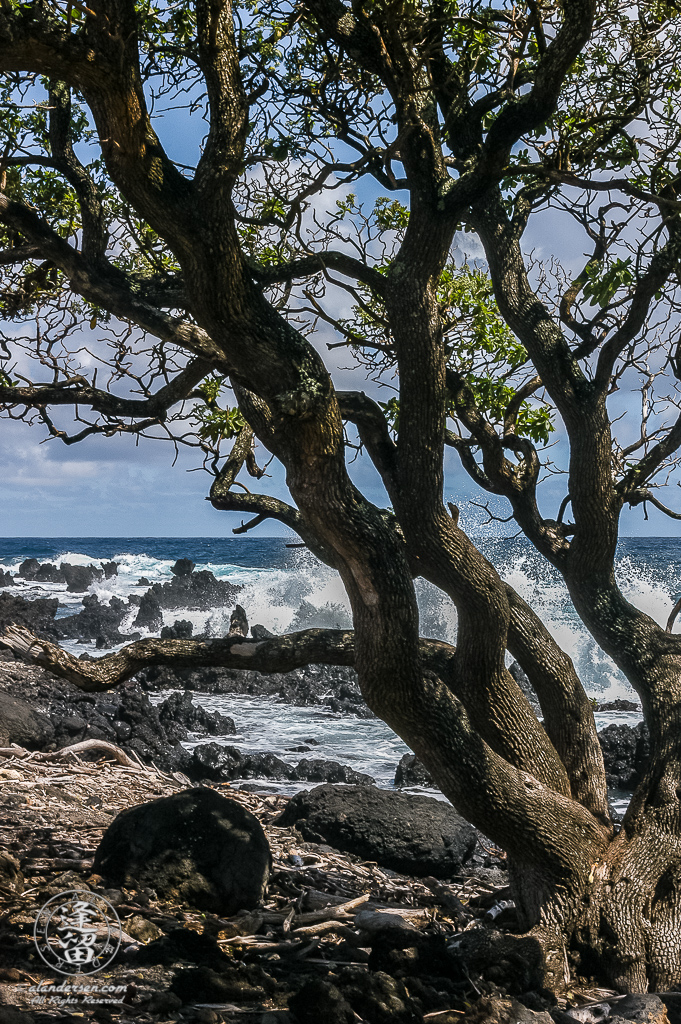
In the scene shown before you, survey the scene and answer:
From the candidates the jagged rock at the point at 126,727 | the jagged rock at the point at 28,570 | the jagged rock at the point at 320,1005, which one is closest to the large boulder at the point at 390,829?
the jagged rock at the point at 126,727

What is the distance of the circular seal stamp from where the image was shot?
136 inches

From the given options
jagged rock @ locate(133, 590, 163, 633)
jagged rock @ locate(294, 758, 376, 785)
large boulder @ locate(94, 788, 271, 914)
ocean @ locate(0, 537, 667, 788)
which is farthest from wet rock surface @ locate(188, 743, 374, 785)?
jagged rock @ locate(133, 590, 163, 633)

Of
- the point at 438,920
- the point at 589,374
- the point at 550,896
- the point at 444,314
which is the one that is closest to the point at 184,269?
the point at 444,314

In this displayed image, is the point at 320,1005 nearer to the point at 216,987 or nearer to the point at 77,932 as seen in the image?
the point at 216,987

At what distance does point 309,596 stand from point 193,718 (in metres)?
18.9

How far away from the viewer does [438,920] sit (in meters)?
4.97

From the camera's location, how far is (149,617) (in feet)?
85.8

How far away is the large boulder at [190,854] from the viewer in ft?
14.5

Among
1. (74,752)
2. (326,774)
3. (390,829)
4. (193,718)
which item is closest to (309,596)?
(193,718)

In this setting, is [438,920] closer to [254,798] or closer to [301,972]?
[301,972]

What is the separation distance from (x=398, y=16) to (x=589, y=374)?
284cm

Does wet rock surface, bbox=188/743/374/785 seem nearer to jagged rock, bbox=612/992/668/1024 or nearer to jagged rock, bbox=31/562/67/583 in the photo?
jagged rock, bbox=612/992/668/1024

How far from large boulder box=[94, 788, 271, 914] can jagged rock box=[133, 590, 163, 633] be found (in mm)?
21694

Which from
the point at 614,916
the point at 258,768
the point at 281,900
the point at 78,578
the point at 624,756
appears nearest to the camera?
the point at 614,916
